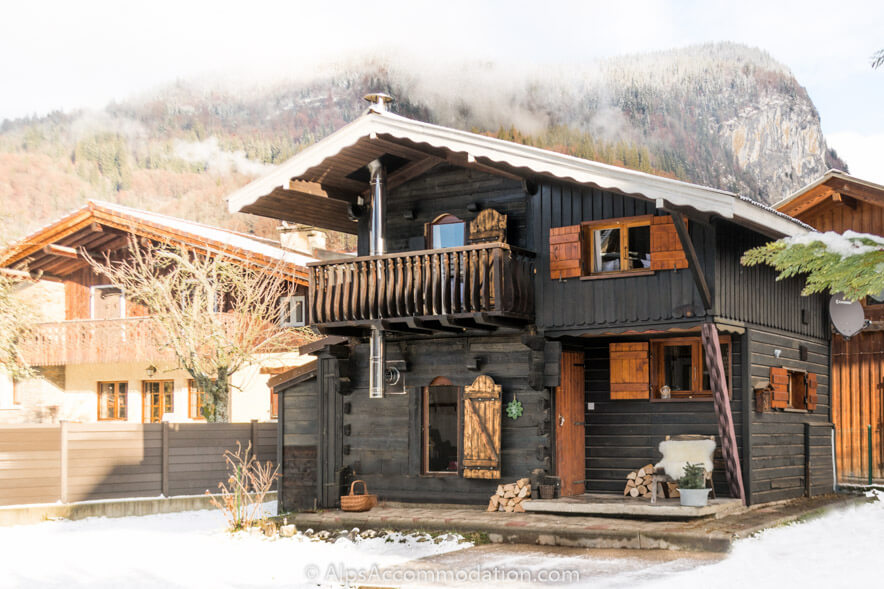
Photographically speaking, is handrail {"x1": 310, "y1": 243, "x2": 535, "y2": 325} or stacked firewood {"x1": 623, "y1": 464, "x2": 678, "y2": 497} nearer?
handrail {"x1": 310, "y1": 243, "x2": 535, "y2": 325}

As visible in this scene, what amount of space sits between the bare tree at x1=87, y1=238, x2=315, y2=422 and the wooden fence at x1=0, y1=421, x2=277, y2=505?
2.14 metres

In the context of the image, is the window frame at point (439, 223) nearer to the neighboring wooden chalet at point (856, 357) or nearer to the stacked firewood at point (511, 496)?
the stacked firewood at point (511, 496)

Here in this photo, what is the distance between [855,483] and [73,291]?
2035cm

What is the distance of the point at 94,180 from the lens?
78438mm

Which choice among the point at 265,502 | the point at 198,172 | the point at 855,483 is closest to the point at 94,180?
the point at 198,172

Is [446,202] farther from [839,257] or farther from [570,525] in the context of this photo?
[839,257]

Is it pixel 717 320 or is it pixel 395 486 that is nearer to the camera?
pixel 717 320

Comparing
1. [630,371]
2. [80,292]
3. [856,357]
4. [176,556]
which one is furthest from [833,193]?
[80,292]

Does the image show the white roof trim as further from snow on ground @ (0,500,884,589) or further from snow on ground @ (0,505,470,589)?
snow on ground @ (0,505,470,589)

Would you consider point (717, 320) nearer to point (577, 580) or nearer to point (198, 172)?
point (577, 580)

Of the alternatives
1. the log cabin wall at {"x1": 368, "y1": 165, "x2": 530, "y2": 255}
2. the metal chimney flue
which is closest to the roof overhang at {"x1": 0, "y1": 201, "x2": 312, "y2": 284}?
the log cabin wall at {"x1": 368, "y1": 165, "x2": 530, "y2": 255}

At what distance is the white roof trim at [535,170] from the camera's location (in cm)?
1491

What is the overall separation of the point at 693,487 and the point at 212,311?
12.8 meters

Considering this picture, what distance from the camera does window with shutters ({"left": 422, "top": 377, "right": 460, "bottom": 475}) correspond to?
1795cm
